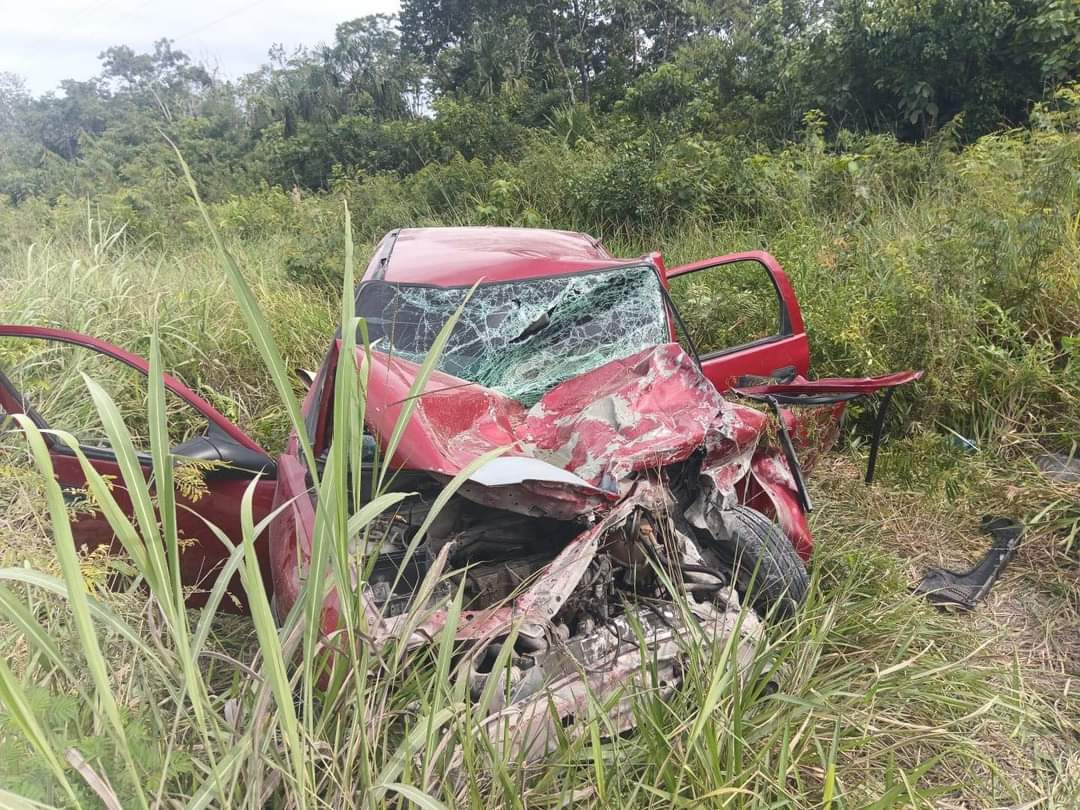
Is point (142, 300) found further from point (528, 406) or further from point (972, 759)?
point (972, 759)

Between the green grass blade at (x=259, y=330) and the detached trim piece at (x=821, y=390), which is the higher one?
the green grass blade at (x=259, y=330)

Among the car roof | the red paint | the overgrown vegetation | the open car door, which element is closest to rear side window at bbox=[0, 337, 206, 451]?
the overgrown vegetation

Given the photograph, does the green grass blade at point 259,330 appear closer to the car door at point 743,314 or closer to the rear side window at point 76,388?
the rear side window at point 76,388

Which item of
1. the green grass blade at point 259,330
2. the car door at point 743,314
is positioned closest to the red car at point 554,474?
the car door at point 743,314

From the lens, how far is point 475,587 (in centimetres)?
196

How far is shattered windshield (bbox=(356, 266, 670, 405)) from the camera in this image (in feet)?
8.91

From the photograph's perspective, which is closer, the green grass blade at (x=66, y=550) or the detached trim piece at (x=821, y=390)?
the green grass blade at (x=66, y=550)

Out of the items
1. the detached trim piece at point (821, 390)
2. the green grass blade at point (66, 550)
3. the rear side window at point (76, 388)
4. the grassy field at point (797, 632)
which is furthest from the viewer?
→ the rear side window at point (76, 388)

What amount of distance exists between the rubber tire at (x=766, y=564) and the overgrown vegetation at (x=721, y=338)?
101 mm

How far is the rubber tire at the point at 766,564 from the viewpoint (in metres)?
2.10

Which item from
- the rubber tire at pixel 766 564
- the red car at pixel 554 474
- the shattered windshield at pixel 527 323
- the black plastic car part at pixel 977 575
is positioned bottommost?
the black plastic car part at pixel 977 575

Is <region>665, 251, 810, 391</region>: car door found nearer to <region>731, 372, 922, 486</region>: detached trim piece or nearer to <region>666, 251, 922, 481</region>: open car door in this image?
<region>666, 251, 922, 481</region>: open car door

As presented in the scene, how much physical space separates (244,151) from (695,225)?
1448cm

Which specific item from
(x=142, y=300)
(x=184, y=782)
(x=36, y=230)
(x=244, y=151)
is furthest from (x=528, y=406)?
(x=244, y=151)
